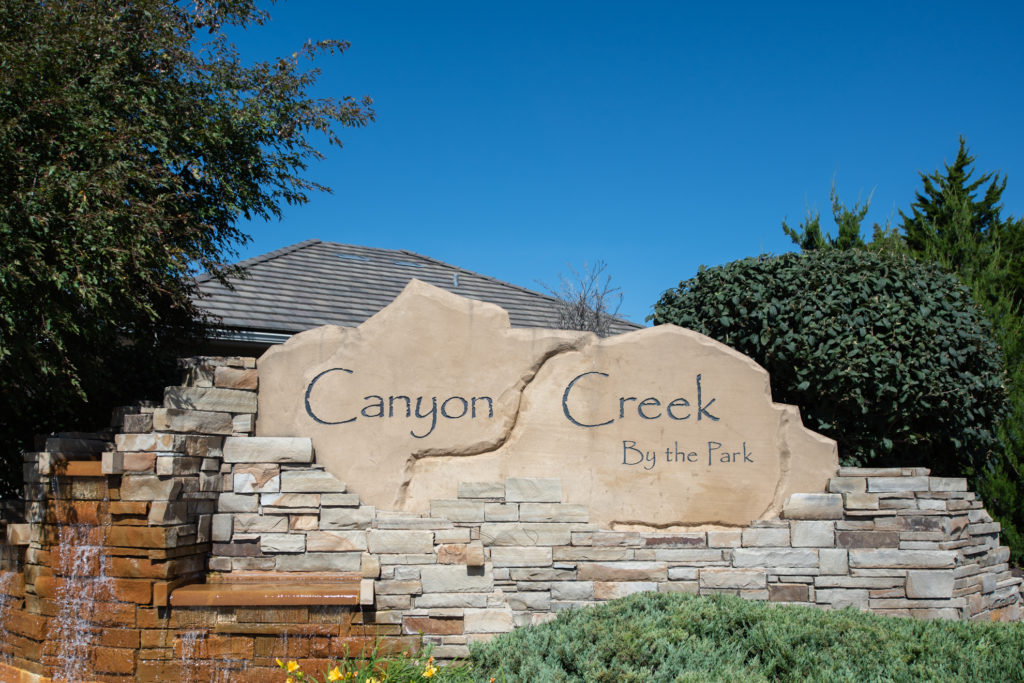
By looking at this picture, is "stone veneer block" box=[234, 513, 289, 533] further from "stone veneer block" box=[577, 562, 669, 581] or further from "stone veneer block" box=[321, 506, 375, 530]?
"stone veneer block" box=[577, 562, 669, 581]

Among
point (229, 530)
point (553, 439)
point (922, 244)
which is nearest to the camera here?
point (229, 530)

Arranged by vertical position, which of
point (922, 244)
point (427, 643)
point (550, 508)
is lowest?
point (427, 643)

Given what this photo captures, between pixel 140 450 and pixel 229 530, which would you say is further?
pixel 229 530

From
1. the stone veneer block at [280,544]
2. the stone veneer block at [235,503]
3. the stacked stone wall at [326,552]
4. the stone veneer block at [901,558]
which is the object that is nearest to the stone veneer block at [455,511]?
the stacked stone wall at [326,552]

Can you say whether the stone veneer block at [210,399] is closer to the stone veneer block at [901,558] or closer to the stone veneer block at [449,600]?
the stone veneer block at [449,600]

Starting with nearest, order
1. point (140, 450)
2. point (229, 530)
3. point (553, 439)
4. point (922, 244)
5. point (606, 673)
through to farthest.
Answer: point (606, 673) < point (140, 450) < point (229, 530) < point (553, 439) < point (922, 244)

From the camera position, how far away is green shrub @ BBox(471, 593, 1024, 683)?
424 centimetres

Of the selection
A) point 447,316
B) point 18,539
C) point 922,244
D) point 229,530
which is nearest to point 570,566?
point 447,316

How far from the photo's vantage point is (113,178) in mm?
5762

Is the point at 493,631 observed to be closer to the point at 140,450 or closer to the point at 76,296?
the point at 140,450

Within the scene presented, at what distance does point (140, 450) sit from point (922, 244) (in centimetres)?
1013

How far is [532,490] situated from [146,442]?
9.09ft

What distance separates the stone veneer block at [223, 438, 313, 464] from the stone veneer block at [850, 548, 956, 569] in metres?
4.27

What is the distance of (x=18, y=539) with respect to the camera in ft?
18.6
